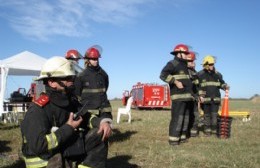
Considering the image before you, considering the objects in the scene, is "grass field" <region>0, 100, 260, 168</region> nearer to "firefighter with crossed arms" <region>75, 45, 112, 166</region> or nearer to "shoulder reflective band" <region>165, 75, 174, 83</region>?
"firefighter with crossed arms" <region>75, 45, 112, 166</region>

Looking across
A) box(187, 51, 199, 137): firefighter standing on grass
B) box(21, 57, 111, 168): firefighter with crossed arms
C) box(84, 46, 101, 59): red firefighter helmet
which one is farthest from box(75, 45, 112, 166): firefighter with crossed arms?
box(187, 51, 199, 137): firefighter standing on grass

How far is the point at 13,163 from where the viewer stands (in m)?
7.64

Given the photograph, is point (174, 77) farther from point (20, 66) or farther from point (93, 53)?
point (20, 66)

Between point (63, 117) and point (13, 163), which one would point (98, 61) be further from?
point (63, 117)

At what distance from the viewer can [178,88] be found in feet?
32.2

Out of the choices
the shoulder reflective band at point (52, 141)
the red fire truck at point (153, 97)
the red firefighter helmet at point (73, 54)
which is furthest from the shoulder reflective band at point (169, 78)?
the red fire truck at point (153, 97)

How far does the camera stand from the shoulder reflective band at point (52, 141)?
390 centimetres

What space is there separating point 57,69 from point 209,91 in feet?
27.7

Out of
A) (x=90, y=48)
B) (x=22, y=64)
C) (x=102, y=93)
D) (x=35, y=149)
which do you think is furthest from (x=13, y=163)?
(x=22, y=64)

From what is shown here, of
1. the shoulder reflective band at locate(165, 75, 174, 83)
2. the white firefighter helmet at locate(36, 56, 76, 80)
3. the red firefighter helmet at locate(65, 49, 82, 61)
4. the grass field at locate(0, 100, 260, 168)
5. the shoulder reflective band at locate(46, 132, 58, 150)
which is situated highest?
the red firefighter helmet at locate(65, 49, 82, 61)

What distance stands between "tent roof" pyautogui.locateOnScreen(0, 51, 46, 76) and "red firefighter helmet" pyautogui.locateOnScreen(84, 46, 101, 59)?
9.42 meters

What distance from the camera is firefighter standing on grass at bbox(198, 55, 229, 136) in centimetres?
1190

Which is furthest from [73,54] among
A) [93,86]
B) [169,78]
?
[169,78]

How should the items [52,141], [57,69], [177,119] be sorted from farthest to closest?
[177,119] < [57,69] < [52,141]
